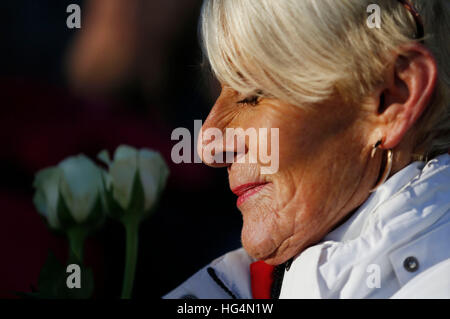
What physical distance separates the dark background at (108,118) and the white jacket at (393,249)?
609mm

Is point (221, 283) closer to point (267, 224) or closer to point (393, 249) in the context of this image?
point (267, 224)

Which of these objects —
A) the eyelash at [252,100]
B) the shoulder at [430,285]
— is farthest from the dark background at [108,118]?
the shoulder at [430,285]

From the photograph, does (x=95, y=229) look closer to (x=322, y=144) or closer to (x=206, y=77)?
(x=206, y=77)

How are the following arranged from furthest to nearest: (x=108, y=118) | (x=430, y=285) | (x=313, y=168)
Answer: (x=108, y=118)
(x=313, y=168)
(x=430, y=285)

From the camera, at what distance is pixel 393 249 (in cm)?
89

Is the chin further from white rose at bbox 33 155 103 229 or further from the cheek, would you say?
white rose at bbox 33 155 103 229

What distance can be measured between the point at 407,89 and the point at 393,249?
24 centimetres

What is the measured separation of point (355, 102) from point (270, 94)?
5.2 inches

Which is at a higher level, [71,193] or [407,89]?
[407,89]

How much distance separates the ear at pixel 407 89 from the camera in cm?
92

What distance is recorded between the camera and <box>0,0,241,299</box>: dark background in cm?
151

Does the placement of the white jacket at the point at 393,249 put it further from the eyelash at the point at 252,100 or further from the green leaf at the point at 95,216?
the green leaf at the point at 95,216

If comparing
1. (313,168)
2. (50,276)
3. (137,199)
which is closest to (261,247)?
(313,168)

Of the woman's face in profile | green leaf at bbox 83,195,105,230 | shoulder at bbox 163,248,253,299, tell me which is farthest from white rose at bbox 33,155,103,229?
the woman's face in profile
